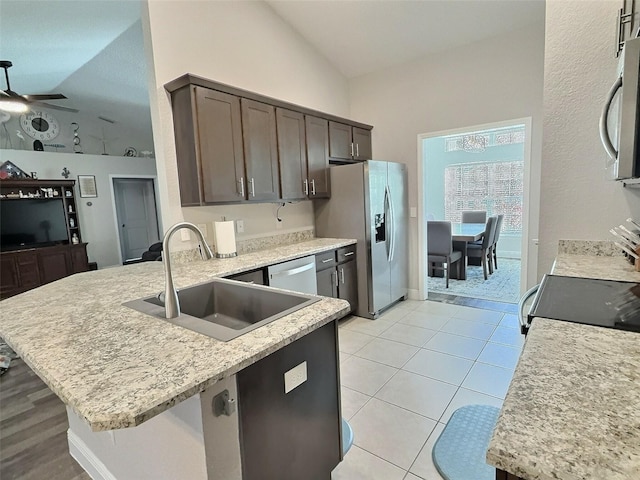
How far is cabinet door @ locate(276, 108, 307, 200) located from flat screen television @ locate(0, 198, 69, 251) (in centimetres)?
493

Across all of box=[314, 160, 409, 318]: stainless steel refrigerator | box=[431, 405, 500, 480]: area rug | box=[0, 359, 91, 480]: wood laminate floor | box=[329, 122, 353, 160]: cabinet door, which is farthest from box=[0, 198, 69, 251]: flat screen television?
box=[431, 405, 500, 480]: area rug

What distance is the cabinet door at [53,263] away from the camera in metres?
5.46

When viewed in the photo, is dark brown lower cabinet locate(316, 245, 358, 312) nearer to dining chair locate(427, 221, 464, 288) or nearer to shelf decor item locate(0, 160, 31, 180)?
dining chair locate(427, 221, 464, 288)

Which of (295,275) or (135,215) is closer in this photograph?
(295,275)

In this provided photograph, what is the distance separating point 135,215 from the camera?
24.3ft

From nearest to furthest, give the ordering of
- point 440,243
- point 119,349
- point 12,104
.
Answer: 1. point 119,349
2. point 12,104
3. point 440,243

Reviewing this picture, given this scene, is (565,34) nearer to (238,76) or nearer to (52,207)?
(238,76)

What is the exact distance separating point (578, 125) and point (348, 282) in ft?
7.77

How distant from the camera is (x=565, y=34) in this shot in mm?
1762

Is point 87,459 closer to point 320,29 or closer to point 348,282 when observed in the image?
point 348,282

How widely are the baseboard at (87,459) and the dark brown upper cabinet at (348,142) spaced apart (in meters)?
3.15

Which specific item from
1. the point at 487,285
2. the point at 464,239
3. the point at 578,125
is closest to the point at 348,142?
the point at 464,239

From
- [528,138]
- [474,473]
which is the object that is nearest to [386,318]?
[474,473]

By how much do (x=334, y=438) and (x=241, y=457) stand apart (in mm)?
543
